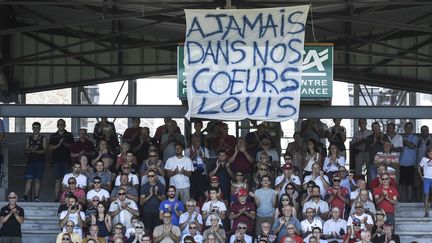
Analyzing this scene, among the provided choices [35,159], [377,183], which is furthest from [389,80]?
[35,159]

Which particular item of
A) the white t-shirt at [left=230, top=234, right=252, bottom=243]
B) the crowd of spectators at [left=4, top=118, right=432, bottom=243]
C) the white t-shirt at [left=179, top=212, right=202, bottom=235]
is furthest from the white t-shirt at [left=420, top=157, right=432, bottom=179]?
the white t-shirt at [left=179, top=212, right=202, bottom=235]

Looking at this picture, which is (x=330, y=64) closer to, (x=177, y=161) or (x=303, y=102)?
(x=303, y=102)

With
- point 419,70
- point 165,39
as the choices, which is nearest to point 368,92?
point 419,70

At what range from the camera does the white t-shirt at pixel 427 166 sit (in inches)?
877

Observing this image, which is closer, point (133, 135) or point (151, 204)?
point (151, 204)

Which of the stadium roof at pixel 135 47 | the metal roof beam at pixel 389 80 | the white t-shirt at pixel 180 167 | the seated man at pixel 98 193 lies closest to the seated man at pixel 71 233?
the seated man at pixel 98 193

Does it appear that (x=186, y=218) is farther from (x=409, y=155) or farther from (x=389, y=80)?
(x=389, y=80)

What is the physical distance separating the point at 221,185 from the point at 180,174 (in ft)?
2.88

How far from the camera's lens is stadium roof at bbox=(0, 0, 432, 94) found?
27969 mm

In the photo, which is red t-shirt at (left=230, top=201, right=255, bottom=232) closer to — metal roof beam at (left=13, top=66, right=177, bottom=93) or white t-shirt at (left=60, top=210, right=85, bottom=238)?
white t-shirt at (left=60, top=210, right=85, bottom=238)

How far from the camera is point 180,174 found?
70.7 ft

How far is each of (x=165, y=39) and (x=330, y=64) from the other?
10432 mm

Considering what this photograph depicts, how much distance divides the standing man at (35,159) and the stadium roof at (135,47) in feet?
14.7

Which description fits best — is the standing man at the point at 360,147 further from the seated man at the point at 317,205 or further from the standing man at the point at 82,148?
the standing man at the point at 82,148
